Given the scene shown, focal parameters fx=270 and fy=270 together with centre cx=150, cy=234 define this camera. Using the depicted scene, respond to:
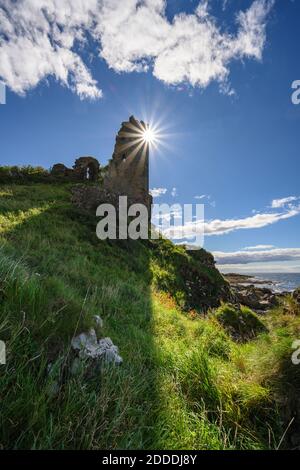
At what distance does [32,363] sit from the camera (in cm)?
234

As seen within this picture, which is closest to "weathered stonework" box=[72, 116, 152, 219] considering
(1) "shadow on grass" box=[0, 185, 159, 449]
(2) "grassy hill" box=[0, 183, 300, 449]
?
(2) "grassy hill" box=[0, 183, 300, 449]

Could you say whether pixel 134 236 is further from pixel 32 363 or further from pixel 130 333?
pixel 32 363

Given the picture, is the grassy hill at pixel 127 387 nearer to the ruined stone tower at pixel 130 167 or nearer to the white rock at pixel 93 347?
the white rock at pixel 93 347

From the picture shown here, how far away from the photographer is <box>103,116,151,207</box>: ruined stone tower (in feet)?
82.4

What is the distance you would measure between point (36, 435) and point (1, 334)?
912 millimetres

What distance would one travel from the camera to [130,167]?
25.5m

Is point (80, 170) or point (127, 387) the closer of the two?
point (127, 387)

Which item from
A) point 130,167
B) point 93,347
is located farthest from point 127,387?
point 130,167

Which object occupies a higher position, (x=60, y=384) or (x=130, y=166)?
(x=130, y=166)

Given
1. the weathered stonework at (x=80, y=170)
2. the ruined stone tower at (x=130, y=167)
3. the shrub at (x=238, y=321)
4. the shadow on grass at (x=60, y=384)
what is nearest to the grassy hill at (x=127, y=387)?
the shadow on grass at (x=60, y=384)

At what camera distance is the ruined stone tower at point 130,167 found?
82.4ft

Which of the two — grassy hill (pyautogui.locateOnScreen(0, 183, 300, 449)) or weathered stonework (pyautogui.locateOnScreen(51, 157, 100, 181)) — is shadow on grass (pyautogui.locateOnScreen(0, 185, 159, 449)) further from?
weathered stonework (pyautogui.locateOnScreen(51, 157, 100, 181))

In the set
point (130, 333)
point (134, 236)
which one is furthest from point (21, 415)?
point (134, 236)

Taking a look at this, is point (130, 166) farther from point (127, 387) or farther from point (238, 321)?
point (127, 387)
